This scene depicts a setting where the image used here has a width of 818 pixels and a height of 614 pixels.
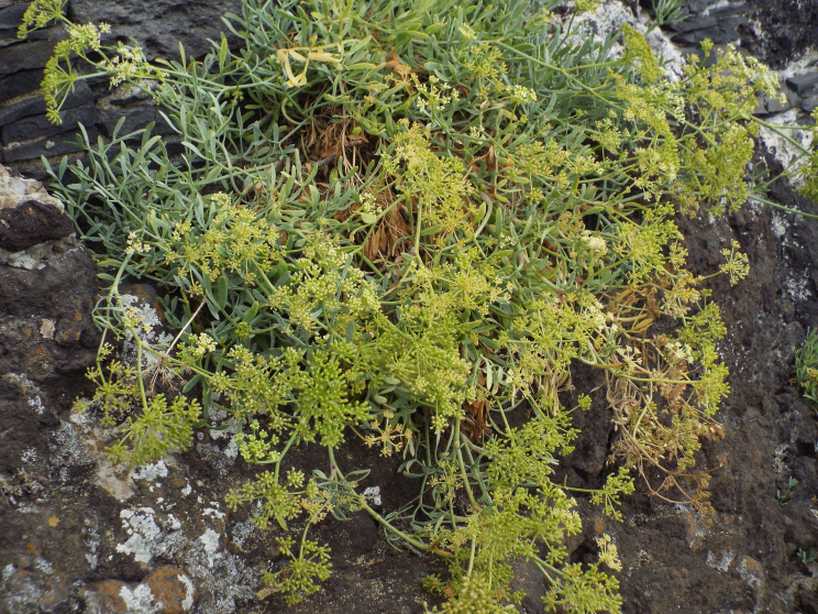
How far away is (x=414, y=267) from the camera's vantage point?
8.84ft

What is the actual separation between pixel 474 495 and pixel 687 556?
0.86 metres

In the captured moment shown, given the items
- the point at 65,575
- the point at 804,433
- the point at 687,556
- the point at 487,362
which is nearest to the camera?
the point at 65,575

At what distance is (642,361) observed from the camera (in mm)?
3176

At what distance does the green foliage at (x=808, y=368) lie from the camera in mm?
3695

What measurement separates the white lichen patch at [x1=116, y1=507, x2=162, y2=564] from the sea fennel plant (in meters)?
0.18

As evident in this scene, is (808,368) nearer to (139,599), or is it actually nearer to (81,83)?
(139,599)

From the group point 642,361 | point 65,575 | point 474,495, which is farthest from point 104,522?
point 642,361

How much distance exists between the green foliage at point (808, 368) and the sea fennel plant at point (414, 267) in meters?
0.55

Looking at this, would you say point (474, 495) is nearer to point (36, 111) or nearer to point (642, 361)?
point (642, 361)

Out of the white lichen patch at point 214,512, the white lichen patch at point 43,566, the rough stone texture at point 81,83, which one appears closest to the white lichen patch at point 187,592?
the white lichen patch at point 214,512

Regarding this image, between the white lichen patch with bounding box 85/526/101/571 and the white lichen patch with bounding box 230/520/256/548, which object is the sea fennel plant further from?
the white lichen patch with bounding box 85/526/101/571

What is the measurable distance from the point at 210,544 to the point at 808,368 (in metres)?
2.67

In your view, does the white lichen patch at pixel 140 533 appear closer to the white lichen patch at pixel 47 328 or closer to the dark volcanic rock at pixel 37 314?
the dark volcanic rock at pixel 37 314

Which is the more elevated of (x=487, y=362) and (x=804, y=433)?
(x=487, y=362)
